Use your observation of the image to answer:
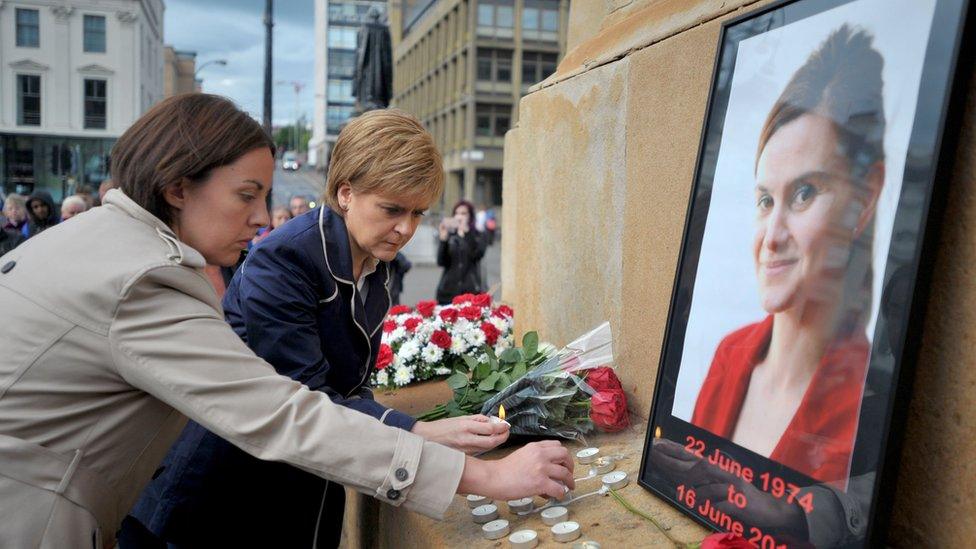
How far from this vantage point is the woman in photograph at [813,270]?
1324 millimetres

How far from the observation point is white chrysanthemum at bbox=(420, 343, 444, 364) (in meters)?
3.39

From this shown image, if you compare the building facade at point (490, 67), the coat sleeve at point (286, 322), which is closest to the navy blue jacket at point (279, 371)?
the coat sleeve at point (286, 322)

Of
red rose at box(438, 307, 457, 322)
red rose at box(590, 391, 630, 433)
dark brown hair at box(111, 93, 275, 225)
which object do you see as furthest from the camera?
red rose at box(438, 307, 457, 322)

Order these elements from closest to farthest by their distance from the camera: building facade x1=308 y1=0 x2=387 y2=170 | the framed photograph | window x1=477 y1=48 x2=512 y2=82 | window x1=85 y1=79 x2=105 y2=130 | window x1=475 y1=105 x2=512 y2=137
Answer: the framed photograph < window x1=85 y1=79 x2=105 y2=130 < window x1=477 y1=48 x2=512 y2=82 < window x1=475 y1=105 x2=512 y2=137 < building facade x1=308 y1=0 x2=387 y2=170

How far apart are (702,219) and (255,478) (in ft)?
4.32

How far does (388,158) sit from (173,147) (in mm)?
579

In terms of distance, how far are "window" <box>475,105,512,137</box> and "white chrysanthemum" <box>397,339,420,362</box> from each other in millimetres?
47306

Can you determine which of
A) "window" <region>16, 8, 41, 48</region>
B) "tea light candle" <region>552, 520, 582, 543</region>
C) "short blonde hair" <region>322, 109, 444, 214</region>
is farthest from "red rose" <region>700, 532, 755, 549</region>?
"window" <region>16, 8, 41, 48</region>

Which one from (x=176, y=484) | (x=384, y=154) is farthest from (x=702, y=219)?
(x=176, y=484)

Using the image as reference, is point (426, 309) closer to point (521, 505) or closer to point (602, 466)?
point (602, 466)

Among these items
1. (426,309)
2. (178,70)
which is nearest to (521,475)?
(426,309)

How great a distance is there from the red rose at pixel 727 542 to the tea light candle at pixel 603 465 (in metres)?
0.64

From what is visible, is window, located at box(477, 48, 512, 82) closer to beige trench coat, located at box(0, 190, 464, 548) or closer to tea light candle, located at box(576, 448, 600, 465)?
tea light candle, located at box(576, 448, 600, 465)

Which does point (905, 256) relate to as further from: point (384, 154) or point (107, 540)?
point (107, 540)
